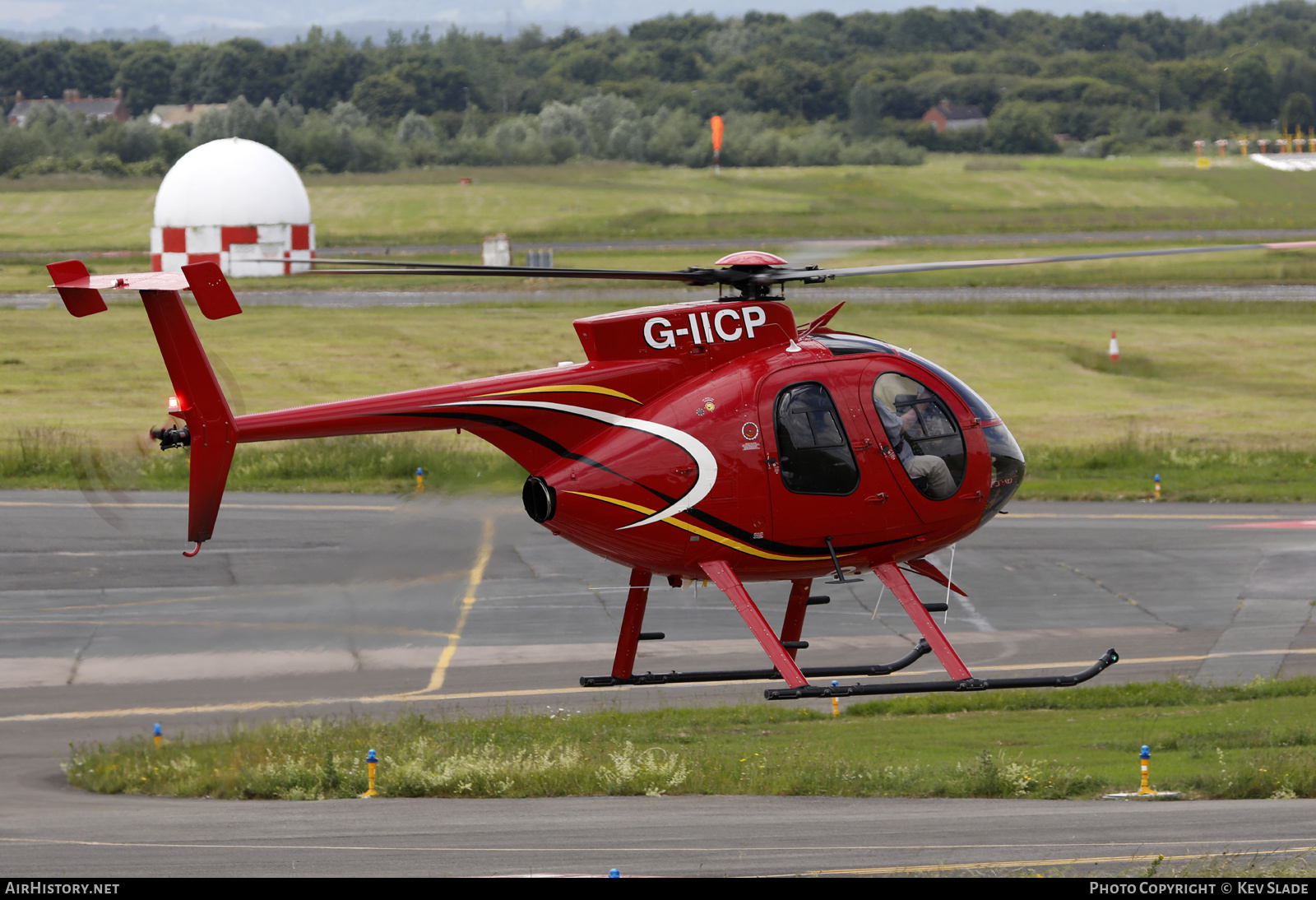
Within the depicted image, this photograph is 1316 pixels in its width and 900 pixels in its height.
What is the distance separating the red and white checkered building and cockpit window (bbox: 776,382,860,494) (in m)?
51.1

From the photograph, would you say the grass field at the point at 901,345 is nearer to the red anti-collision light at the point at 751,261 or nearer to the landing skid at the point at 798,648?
the landing skid at the point at 798,648

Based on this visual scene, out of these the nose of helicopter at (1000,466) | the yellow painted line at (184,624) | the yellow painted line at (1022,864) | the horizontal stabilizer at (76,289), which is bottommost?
the yellow painted line at (184,624)

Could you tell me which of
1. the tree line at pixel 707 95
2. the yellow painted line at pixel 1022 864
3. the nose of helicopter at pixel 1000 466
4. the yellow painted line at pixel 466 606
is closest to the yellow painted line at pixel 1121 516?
the yellow painted line at pixel 466 606

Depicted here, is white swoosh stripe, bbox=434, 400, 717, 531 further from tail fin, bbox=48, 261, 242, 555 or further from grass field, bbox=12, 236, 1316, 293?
grass field, bbox=12, 236, 1316, 293

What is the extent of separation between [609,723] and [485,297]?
1792 inches

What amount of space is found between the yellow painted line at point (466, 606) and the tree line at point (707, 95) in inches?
3407

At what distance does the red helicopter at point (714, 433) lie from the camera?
14.0 m

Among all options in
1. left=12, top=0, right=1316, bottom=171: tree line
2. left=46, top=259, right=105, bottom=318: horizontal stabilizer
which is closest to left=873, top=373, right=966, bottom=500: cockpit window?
left=46, top=259, right=105, bottom=318: horizontal stabilizer

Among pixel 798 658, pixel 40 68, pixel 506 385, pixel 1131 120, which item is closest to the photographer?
pixel 506 385

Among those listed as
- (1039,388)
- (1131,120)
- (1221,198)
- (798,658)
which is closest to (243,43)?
(1131,120)

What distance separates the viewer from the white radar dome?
62.8 meters

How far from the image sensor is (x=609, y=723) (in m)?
21.8

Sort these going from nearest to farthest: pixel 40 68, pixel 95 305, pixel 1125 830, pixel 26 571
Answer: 1. pixel 95 305
2. pixel 1125 830
3. pixel 26 571
4. pixel 40 68
